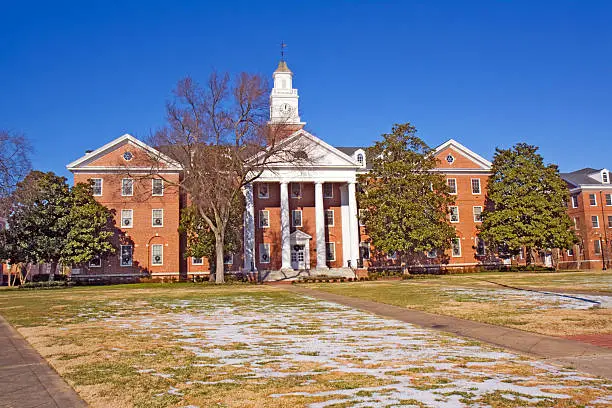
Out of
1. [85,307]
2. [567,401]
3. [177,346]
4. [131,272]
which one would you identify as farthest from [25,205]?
[567,401]

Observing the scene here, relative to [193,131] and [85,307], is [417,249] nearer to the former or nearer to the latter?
[193,131]

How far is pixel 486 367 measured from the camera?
7.57 meters

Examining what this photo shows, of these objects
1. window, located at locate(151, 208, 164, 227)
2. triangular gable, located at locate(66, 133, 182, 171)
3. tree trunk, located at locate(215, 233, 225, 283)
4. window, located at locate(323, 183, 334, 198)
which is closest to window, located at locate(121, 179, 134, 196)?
triangular gable, located at locate(66, 133, 182, 171)

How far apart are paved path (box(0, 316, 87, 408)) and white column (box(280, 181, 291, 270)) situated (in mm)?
35945

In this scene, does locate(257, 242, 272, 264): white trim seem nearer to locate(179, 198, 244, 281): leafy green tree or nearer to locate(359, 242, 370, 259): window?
locate(179, 198, 244, 281): leafy green tree

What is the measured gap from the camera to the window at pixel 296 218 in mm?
50688

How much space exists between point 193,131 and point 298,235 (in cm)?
1736

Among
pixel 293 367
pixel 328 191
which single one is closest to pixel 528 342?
→ pixel 293 367

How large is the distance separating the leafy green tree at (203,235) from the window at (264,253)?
4.18 meters

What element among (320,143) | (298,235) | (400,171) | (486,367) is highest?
(320,143)

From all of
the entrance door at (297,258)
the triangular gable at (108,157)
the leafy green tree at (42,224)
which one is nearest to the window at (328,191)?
the entrance door at (297,258)

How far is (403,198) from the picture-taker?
4538cm

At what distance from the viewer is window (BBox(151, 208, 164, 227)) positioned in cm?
4688

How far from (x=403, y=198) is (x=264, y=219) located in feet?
42.8
